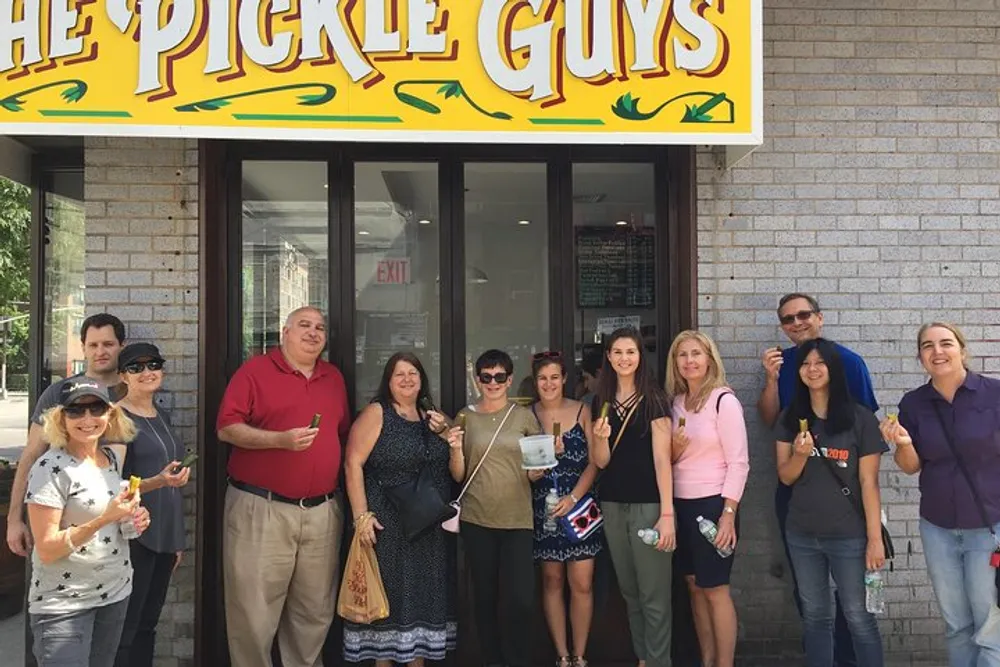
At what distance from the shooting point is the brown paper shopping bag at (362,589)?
3844 mm

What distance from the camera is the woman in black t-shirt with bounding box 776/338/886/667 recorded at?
3576 millimetres

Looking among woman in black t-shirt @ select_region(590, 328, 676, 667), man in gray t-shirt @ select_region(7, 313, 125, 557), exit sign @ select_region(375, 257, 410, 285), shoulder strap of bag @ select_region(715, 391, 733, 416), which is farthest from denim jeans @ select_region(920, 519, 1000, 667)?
man in gray t-shirt @ select_region(7, 313, 125, 557)

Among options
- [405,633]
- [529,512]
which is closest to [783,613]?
[529,512]

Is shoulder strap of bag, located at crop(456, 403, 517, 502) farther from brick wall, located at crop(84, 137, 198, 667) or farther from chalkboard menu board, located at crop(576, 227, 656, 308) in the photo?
brick wall, located at crop(84, 137, 198, 667)

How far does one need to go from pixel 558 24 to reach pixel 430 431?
2.04m

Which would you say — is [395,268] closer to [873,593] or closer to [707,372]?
[707,372]

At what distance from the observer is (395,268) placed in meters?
4.71

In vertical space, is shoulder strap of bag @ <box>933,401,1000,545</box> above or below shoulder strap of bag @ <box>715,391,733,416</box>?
below

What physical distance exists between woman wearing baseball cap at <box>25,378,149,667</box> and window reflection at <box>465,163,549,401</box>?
222 centimetres

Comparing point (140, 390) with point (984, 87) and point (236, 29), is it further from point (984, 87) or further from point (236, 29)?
point (984, 87)

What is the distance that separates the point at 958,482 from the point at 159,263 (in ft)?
13.2

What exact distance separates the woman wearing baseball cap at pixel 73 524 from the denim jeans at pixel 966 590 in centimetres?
335

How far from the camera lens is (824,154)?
4.52 metres

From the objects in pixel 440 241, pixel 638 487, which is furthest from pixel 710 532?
pixel 440 241
